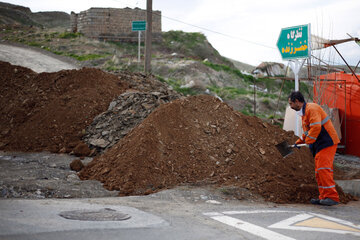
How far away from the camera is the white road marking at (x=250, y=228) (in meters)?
4.32

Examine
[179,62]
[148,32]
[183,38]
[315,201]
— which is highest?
[183,38]

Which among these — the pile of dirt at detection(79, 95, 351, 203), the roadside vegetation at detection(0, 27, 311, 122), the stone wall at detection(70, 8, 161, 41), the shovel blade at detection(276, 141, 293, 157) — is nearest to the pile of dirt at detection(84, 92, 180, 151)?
the pile of dirt at detection(79, 95, 351, 203)

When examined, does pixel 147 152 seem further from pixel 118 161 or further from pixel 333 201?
pixel 333 201

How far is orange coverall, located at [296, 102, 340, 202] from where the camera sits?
6328 mm

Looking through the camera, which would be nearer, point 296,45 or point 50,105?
point 50,105

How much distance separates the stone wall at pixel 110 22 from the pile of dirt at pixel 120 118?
73.9ft

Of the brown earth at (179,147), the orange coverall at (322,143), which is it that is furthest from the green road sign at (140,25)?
the orange coverall at (322,143)

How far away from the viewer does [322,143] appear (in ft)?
21.1

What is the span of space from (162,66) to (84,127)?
45.0 feet

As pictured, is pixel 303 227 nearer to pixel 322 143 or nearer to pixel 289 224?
pixel 289 224

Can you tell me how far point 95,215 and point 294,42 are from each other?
945 cm

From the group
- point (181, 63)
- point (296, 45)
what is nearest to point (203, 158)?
point (296, 45)

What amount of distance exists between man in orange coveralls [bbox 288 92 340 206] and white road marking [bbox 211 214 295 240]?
216 cm

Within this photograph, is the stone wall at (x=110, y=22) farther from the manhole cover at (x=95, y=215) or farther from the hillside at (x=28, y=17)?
the manhole cover at (x=95, y=215)
